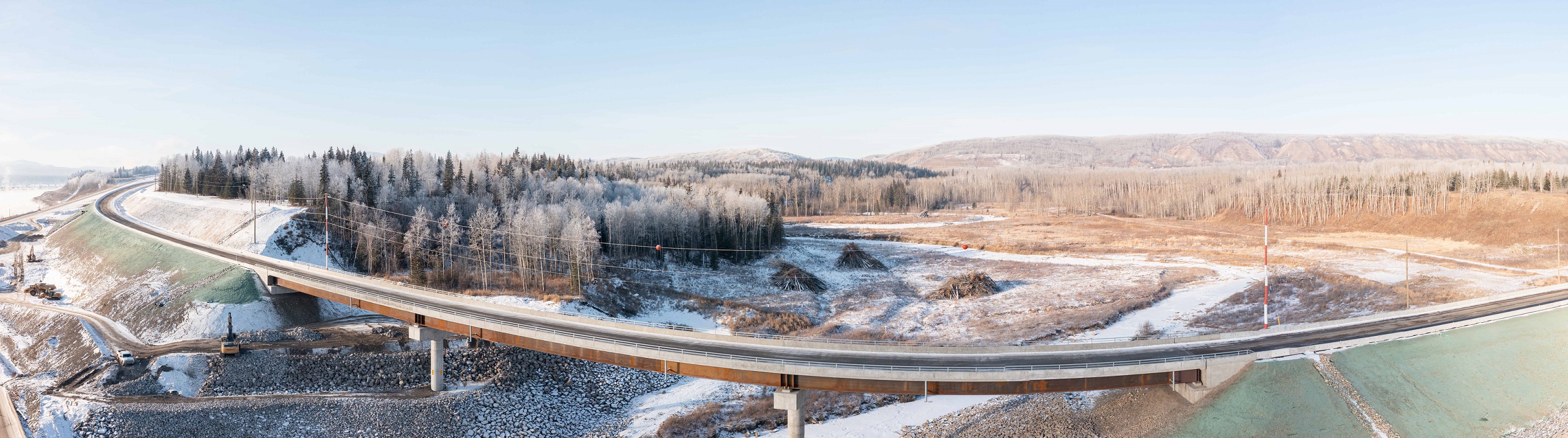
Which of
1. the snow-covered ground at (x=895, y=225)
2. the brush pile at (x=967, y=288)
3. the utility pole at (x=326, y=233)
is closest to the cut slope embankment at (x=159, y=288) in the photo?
the utility pole at (x=326, y=233)

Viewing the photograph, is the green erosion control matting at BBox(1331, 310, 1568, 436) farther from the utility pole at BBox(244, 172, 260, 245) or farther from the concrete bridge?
the utility pole at BBox(244, 172, 260, 245)

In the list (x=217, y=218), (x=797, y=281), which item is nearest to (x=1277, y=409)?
(x=797, y=281)

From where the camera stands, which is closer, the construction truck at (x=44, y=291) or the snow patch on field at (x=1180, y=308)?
the snow patch on field at (x=1180, y=308)

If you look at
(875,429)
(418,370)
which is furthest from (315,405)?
(875,429)

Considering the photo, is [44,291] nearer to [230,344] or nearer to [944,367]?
[230,344]

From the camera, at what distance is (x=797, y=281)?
69.9 meters

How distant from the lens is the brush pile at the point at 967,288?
210ft

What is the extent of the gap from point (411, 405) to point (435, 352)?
3.76 m

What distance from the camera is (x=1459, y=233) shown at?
85938 mm

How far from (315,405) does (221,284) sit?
2600 cm

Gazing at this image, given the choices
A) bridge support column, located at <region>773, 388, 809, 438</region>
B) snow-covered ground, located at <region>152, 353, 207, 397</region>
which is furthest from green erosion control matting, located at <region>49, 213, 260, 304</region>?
bridge support column, located at <region>773, 388, 809, 438</region>

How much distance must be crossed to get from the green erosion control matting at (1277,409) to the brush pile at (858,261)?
51.7 meters

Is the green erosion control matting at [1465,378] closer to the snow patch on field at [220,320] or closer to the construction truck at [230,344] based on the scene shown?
the construction truck at [230,344]

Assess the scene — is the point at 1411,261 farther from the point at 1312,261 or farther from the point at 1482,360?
the point at 1482,360
